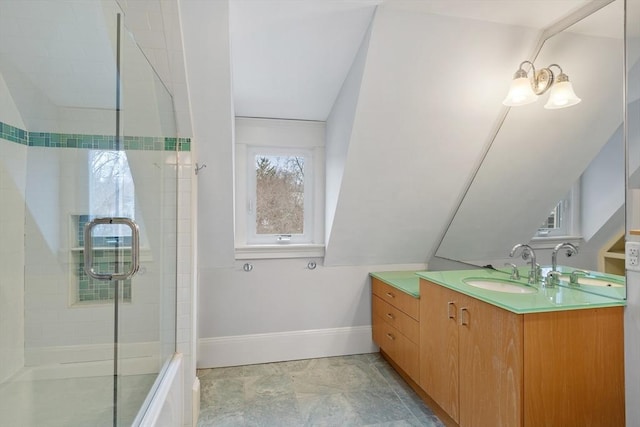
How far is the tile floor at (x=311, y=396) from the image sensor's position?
186 cm

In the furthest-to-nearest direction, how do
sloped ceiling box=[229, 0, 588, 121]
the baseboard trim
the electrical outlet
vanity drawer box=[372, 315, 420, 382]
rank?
the baseboard trim < vanity drawer box=[372, 315, 420, 382] < sloped ceiling box=[229, 0, 588, 121] < the electrical outlet

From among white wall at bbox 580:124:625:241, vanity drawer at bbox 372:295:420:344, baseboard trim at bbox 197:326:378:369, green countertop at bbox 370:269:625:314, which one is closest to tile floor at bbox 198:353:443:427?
baseboard trim at bbox 197:326:378:369

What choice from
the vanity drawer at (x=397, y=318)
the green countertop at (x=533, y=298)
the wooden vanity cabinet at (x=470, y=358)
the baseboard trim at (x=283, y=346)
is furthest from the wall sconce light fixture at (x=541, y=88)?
the baseboard trim at (x=283, y=346)

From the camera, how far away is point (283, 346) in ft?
8.46

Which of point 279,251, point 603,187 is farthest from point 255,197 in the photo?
point 603,187

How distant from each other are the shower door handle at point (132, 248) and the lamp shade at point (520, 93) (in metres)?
1.99

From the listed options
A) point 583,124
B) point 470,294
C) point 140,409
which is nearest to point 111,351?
point 140,409

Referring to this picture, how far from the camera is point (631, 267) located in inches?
52.2

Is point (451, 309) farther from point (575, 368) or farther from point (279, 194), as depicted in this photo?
point (279, 194)

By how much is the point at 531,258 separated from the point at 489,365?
74 cm

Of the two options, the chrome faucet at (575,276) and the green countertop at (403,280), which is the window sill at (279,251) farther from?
the chrome faucet at (575,276)

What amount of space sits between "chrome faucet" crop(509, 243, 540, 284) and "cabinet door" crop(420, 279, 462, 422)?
50cm

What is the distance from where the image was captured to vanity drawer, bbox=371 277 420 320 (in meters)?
2.08

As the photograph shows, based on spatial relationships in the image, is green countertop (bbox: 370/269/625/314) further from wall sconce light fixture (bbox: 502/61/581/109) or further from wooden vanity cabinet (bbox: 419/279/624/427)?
wall sconce light fixture (bbox: 502/61/581/109)
